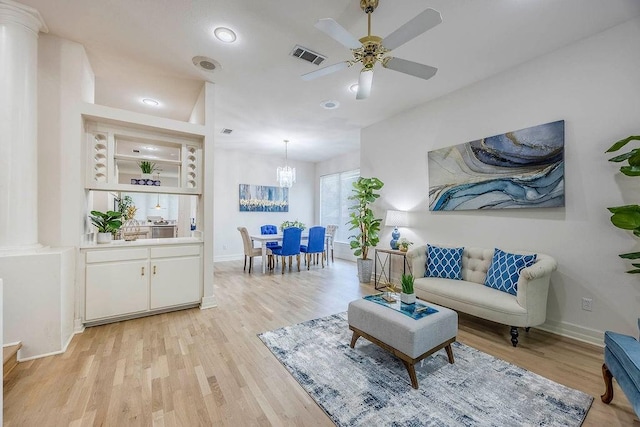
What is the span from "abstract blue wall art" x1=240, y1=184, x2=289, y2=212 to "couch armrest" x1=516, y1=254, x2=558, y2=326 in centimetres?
611

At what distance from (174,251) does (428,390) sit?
3106mm

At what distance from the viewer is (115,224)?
120 inches

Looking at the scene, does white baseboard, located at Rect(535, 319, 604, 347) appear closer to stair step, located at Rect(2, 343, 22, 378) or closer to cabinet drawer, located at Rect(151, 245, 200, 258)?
cabinet drawer, located at Rect(151, 245, 200, 258)

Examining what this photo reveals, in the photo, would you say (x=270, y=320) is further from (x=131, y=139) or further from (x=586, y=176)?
(x=586, y=176)

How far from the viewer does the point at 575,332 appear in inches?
103

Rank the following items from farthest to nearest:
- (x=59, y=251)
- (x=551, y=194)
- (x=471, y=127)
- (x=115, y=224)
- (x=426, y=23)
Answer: (x=471, y=127)
(x=115, y=224)
(x=551, y=194)
(x=59, y=251)
(x=426, y=23)

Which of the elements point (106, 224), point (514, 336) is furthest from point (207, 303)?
point (514, 336)

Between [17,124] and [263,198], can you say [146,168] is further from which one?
[263,198]

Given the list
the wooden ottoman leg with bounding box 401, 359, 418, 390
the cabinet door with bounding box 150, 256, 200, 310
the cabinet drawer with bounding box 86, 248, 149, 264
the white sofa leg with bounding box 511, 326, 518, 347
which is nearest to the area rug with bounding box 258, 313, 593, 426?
the wooden ottoman leg with bounding box 401, 359, 418, 390

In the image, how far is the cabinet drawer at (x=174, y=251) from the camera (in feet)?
10.4

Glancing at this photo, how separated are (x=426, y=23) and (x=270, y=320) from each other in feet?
10.4

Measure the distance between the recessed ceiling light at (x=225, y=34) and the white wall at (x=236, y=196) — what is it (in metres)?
4.34

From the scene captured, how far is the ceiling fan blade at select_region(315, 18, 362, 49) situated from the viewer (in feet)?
5.82

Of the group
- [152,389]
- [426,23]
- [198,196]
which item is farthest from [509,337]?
[198,196]
